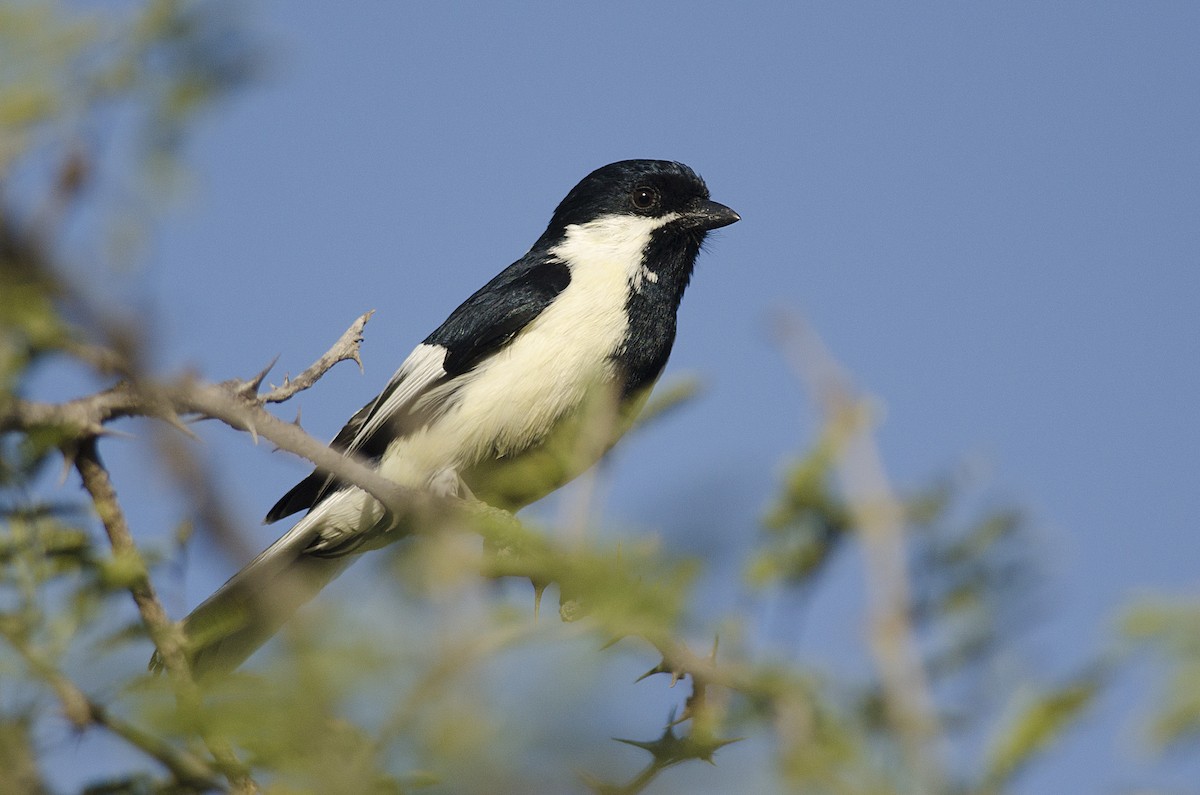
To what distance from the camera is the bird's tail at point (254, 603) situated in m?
1.28

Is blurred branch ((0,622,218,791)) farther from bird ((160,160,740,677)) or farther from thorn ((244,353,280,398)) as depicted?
bird ((160,160,740,677))

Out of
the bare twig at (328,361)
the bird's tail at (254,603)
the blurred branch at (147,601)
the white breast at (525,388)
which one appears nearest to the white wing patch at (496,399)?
the white breast at (525,388)

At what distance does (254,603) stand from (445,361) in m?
3.59

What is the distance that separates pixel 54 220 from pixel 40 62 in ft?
2.45

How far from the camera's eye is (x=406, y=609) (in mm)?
1430

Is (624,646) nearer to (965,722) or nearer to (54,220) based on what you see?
(965,722)

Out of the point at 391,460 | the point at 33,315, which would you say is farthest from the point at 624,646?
the point at 391,460

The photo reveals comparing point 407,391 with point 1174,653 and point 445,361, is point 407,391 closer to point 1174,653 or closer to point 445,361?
point 445,361

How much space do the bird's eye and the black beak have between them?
0.21 meters

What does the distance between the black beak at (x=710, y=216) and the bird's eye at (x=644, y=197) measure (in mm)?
210

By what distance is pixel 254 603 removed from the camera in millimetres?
2119

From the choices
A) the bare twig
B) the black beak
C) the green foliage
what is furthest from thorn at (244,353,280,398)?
the black beak

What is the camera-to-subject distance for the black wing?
18.4 feet

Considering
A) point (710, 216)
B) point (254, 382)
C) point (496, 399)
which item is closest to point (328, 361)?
point (254, 382)
